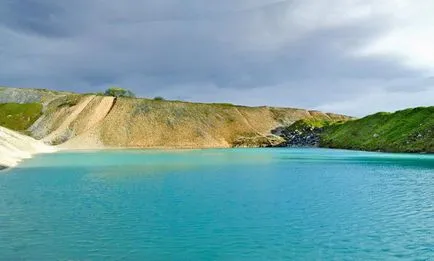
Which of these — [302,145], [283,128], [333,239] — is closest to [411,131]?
[302,145]

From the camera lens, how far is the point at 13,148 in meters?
81.6

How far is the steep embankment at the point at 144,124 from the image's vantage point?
482ft

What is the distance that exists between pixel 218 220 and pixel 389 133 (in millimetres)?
91962

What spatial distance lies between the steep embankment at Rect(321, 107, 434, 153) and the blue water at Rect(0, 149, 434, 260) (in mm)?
59107

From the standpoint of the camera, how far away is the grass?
15812cm

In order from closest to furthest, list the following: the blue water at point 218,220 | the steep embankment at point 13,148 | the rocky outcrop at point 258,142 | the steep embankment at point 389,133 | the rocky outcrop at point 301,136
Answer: the blue water at point 218,220 → the steep embankment at point 13,148 → the steep embankment at point 389,133 → the rocky outcrop at point 301,136 → the rocky outcrop at point 258,142

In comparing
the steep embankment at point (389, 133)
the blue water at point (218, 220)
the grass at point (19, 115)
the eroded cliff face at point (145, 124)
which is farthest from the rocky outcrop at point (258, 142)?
the blue water at point (218, 220)

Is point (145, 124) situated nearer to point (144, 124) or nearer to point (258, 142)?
point (144, 124)

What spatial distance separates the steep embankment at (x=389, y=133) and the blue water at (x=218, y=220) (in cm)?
5911

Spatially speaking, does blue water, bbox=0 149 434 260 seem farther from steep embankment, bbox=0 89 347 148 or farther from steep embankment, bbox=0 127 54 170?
steep embankment, bbox=0 89 347 148

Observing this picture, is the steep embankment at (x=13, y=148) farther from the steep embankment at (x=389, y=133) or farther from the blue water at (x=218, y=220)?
the steep embankment at (x=389, y=133)

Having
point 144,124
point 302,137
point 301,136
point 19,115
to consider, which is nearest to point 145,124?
point 144,124

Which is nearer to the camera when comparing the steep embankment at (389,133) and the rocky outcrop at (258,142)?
the steep embankment at (389,133)

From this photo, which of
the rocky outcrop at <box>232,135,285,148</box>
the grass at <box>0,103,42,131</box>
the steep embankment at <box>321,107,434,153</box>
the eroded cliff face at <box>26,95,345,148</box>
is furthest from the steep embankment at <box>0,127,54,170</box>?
the steep embankment at <box>321,107,434,153</box>
